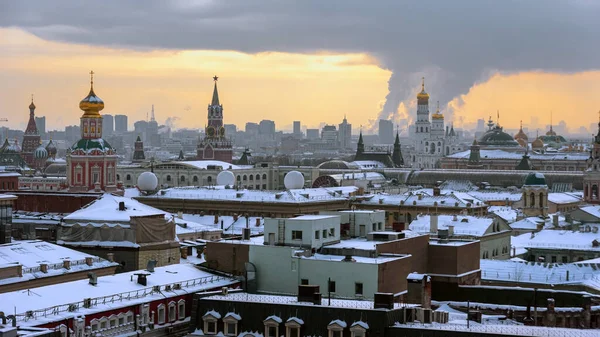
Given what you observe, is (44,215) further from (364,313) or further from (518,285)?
(364,313)

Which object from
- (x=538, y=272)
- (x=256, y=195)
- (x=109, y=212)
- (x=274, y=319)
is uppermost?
(x=109, y=212)

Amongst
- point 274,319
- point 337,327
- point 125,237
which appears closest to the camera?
point 337,327

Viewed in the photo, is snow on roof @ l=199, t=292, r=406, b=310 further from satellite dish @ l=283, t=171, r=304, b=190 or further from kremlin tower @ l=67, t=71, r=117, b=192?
satellite dish @ l=283, t=171, r=304, b=190

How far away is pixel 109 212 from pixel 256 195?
40.3 metres

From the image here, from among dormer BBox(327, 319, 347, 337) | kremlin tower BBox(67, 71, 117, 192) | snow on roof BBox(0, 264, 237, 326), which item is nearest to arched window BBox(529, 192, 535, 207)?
kremlin tower BBox(67, 71, 117, 192)

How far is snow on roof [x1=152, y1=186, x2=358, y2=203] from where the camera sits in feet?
382

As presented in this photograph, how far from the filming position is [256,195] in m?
118

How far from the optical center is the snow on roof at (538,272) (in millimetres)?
70375

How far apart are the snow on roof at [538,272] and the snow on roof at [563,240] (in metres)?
19.9

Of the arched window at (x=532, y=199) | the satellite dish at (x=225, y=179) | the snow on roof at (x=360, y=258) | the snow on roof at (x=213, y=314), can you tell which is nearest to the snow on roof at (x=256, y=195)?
the arched window at (x=532, y=199)

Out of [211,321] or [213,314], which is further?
[211,321]

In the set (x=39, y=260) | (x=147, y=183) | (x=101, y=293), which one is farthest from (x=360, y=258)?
(x=147, y=183)

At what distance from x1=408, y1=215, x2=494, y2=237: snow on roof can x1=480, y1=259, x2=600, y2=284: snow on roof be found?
15302mm

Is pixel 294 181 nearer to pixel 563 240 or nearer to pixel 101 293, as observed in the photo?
pixel 563 240
